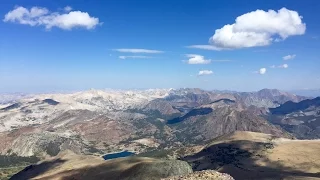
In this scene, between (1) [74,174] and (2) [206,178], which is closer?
(2) [206,178]

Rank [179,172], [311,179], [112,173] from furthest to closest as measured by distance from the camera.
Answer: [112,173] < [311,179] < [179,172]

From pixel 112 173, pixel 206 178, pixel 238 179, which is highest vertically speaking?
pixel 206 178

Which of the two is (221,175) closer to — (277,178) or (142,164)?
Result: (142,164)

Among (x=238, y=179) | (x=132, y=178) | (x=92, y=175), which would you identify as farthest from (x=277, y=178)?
(x=92, y=175)

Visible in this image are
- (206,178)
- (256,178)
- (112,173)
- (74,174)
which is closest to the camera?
(206,178)

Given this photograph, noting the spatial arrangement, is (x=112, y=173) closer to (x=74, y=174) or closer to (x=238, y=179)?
(x=74, y=174)

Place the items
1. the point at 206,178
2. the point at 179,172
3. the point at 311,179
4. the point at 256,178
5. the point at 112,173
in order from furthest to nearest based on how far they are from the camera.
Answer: the point at 256,178 → the point at 112,173 → the point at 311,179 → the point at 179,172 → the point at 206,178

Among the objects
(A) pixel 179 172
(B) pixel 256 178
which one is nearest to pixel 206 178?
(A) pixel 179 172

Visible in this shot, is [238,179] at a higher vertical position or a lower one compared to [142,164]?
lower

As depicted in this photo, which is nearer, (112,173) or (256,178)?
(112,173)
